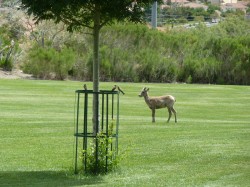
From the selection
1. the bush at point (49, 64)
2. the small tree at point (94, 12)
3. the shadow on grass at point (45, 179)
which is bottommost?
the shadow on grass at point (45, 179)

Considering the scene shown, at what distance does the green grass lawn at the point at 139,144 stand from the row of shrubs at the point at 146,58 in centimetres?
1239

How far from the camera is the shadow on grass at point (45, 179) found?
1279 cm

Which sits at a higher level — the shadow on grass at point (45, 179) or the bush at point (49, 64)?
the bush at point (49, 64)

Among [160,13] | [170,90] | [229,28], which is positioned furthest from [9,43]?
[160,13]

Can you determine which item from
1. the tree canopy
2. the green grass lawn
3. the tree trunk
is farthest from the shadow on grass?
the tree canopy

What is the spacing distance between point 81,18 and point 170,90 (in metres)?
26.4

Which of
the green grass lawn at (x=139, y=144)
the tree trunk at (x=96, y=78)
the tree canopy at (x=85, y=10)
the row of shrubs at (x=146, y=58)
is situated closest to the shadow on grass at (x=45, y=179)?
the green grass lawn at (x=139, y=144)

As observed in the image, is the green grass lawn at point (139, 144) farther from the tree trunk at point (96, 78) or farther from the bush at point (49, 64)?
the bush at point (49, 64)

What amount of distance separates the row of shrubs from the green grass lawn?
1239 cm

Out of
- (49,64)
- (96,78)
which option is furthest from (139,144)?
(49,64)

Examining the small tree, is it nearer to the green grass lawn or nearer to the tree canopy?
the tree canopy

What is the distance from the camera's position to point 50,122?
2316 cm

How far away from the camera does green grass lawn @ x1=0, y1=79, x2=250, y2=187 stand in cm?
1338

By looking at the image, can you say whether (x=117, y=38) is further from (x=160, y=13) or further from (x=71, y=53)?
(x=160, y=13)
